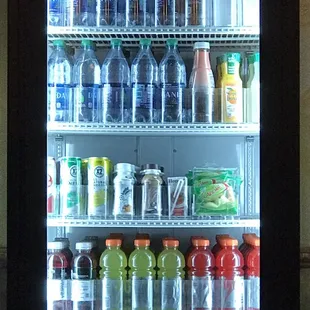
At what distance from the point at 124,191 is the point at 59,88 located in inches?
17.7

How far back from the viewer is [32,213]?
1525 millimetres

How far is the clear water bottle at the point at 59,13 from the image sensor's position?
1.89 m

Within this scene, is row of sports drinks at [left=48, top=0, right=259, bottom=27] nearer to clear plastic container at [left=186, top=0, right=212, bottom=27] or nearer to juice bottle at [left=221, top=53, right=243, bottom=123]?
clear plastic container at [left=186, top=0, right=212, bottom=27]

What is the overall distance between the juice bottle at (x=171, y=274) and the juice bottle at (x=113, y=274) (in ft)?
0.47

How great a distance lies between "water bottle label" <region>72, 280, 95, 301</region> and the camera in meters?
1.92

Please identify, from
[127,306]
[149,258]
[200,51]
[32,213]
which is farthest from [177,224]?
[200,51]

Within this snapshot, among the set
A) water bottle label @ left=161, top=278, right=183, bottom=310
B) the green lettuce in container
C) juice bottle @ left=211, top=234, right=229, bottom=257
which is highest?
the green lettuce in container

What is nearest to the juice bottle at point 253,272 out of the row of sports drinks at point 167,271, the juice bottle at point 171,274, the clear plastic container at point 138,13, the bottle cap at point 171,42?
the row of sports drinks at point 167,271

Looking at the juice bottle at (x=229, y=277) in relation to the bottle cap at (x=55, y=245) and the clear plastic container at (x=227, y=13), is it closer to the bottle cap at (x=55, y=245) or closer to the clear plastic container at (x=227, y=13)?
the bottle cap at (x=55, y=245)

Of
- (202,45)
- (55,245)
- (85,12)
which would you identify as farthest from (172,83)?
(55,245)

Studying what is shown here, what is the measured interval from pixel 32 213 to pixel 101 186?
482 millimetres

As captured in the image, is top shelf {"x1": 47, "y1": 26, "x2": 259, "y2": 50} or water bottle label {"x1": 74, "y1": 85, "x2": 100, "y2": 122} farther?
water bottle label {"x1": 74, "y1": 85, "x2": 100, "y2": 122}

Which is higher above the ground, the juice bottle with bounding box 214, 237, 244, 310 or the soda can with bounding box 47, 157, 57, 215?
the soda can with bounding box 47, 157, 57, 215

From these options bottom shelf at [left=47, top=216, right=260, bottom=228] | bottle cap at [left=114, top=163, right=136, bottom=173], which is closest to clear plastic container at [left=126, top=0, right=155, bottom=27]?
bottle cap at [left=114, top=163, right=136, bottom=173]
